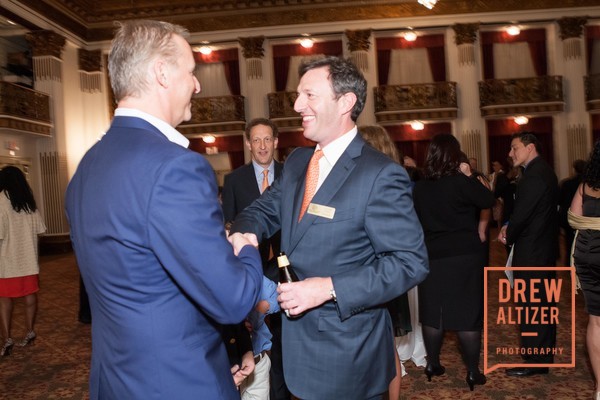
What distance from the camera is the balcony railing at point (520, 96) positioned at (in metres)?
16.1

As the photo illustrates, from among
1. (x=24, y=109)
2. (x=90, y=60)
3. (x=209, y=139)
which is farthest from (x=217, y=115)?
(x=24, y=109)

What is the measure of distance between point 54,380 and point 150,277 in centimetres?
385

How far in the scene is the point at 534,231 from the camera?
155 inches

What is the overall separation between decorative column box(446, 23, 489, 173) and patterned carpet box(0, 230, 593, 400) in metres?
10.3

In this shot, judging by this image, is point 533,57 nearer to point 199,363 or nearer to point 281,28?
point 281,28

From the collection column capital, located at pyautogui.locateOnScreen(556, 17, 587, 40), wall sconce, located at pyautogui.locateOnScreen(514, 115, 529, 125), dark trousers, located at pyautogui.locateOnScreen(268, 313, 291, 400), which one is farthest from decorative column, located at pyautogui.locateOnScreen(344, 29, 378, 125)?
dark trousers, located at pyautogui.locateOnScreen(268, 313, 291, 400)

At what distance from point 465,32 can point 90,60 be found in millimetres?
11566

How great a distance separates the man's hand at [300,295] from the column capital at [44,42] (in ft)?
49.0

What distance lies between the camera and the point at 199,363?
1.33 m

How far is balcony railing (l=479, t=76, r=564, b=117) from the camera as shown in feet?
52.9

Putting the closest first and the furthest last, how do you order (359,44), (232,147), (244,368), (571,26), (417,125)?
(244,368) < (571,26) < (359,44) < (417,125) < (232,147)

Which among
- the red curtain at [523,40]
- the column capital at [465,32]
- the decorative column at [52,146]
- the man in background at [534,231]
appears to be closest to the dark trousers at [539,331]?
the man in background at [534,231]

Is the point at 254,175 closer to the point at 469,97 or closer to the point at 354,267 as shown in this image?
the point at 354,267

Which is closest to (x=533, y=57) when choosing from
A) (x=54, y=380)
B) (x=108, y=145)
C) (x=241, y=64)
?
(x=241, y=64)
